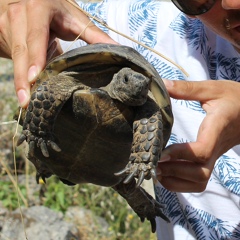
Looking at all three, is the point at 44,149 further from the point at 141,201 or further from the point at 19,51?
the point at 141,201

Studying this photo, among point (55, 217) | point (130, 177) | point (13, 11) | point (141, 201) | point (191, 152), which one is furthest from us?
point (55, 217)

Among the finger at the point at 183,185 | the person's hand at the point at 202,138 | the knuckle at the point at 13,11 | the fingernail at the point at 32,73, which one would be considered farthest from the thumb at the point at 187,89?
the knuckle at the point at 13,11

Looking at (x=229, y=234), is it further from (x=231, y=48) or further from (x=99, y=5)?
(x=99, y=5)

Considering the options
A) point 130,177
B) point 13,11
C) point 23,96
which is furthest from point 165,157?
point 13,11

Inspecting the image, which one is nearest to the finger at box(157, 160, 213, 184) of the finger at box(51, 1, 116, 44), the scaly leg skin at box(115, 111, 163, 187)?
the scaly leg skin at box(115, 111, 163, 187)

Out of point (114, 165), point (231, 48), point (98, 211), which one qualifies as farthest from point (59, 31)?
point (98, 211)

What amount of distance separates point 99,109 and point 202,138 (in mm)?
276

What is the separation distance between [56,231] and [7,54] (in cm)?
84

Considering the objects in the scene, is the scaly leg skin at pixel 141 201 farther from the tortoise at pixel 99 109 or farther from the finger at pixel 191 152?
the finger at pixel 191 152

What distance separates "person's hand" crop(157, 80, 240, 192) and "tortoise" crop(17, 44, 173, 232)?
5cm

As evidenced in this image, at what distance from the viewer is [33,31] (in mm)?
1697

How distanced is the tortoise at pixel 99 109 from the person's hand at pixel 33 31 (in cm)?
4

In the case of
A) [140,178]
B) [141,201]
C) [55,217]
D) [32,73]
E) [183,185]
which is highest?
[32,73]

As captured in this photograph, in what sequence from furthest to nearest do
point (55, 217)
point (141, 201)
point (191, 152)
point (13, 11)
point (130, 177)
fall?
→ point (55, 217) → point (141, 201) → point (13, 11) → point (191, 152) → point (130, 177)
